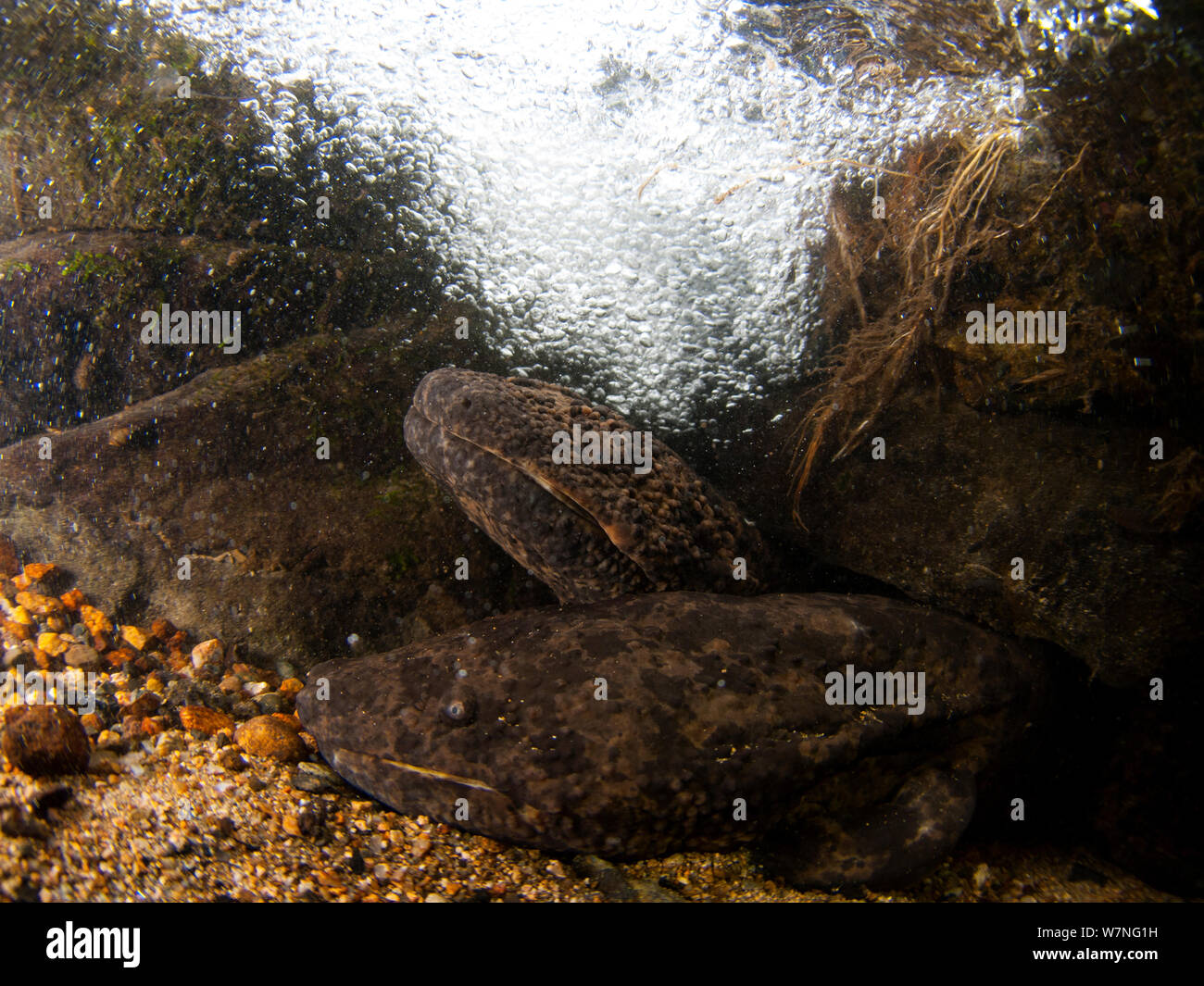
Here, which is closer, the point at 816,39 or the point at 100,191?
the point at 816,39

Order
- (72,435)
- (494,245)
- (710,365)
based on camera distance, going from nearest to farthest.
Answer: (72,435)
(710,365)
(494,245)

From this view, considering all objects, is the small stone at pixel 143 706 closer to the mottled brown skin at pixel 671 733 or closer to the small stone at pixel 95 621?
the mottled brown skin at pixel 671 733

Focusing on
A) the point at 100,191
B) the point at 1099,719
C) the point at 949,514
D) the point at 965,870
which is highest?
the point at 100,191

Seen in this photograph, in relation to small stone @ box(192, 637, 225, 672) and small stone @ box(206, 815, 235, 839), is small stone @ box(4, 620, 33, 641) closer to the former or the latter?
small stone @ box(192, 637, 225, 672)

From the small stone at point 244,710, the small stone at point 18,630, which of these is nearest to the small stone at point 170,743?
the small stone at point 244,710
